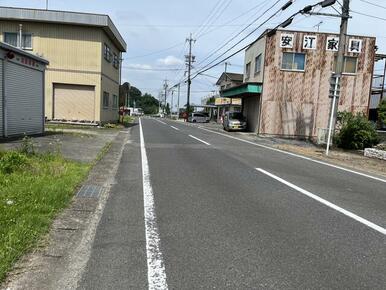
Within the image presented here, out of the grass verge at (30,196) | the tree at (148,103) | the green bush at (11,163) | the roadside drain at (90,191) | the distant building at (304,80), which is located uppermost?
the distant building at (304,80)

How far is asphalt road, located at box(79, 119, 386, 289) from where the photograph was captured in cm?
438

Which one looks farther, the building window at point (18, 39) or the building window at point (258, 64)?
the building window at point (258, 64)

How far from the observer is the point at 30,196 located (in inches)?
277

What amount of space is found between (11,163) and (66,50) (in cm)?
2223

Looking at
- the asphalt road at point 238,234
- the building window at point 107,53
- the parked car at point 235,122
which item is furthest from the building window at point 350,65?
the asphalt road at point 238,234

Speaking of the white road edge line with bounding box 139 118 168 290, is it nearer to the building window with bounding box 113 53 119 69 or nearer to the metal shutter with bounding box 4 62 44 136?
the metal shutter with bounding box 4 62 44 136

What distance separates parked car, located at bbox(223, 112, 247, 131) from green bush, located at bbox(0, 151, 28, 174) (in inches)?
1161

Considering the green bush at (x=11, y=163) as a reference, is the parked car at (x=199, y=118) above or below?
below

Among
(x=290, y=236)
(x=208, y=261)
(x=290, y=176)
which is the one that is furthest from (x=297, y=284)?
(x=290, y=176)

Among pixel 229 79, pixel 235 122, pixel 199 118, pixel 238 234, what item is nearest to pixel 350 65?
pixel 235 122

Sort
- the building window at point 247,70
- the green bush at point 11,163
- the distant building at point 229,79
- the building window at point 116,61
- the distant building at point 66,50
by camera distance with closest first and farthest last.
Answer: the green bush at point 11,163, the distant building at point 66,50, the building window at point 116,61, the building window at point 247,70, the distant building at point 229,79

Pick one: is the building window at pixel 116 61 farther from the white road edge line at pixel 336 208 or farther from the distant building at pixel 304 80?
the white road edge line at pixel 336 208

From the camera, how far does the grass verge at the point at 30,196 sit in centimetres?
497

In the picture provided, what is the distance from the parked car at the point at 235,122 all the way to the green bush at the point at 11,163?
96.7 feet
